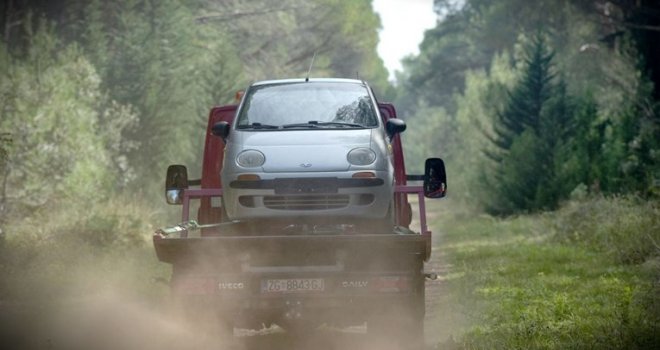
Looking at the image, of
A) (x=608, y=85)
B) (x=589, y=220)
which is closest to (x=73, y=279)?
(x=589, y=220)

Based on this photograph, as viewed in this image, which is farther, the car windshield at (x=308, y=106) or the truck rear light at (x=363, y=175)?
the car windshield at (x=308, y=106)

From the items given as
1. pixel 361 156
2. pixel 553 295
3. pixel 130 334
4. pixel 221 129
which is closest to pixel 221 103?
pixel 553 295

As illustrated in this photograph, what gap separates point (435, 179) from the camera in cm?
1195

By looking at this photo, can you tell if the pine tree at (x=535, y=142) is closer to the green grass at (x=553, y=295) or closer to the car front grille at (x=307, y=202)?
the green grass at (x=553, y=295)

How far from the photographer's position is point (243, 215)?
10.9m

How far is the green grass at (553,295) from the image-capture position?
10.1m

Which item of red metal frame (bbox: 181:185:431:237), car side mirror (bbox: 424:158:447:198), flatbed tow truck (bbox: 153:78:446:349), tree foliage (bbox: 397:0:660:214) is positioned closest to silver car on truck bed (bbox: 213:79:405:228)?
red metal frame (bbox: 181:185:431:237)

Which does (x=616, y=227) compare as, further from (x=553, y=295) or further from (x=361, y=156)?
(x=361, y=156)

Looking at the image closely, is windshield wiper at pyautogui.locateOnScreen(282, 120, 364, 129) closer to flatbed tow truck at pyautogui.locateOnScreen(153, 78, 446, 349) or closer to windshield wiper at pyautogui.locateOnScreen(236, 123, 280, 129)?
windshield wiper at pyautogui.locateOnScreen(236, 123, 280, 129)

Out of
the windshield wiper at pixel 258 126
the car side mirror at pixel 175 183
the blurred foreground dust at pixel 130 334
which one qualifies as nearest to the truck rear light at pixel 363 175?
the windshield wiper at pixel 258 126

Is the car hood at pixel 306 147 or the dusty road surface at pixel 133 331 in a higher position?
the car hood at pixel 306 147

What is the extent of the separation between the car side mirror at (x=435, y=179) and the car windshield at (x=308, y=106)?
74 cm

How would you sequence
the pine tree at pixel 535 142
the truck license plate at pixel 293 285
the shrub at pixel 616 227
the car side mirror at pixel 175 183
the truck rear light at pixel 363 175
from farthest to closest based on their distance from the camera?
the pine tree at pixel 535 142 → the shrub at pixel 616 227 → the car side mirror at pixel 175 183 → the truck rear light at pixel 363 175 → the truck license plate at pixel 293 285

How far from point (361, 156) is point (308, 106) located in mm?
1317
